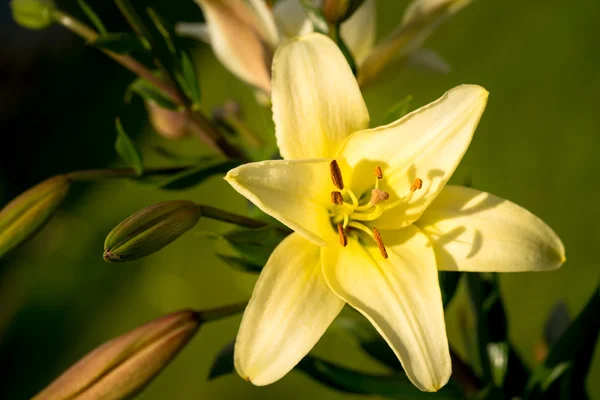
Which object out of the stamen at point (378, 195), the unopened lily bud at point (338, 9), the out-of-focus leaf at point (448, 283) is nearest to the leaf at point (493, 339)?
the out-of-focus leaf at point (448, 283)

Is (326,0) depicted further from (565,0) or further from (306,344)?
(565,0)

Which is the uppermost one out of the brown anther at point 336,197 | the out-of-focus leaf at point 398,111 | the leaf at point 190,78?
the leaf at point 190,78

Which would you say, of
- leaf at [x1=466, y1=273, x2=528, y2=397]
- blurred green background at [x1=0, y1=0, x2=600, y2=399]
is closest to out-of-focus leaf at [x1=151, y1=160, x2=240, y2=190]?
leaf at [x1=466, y1=273, x2=528, y2=397]

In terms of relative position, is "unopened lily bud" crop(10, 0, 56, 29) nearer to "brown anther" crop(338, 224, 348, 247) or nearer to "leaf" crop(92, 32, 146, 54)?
"leaf" crop(92, 32, 146, 54)

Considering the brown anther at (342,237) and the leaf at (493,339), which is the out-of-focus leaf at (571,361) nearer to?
the leaf at (493,339)

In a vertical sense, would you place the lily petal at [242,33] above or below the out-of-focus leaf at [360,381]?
above

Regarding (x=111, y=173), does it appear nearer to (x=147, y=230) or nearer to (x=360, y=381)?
(x=147, y=230)
